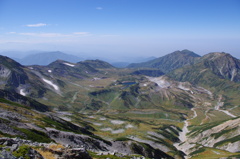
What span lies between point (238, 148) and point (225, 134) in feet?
121

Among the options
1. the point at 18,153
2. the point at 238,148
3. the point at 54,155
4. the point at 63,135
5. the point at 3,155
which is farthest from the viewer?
the point at 238,148

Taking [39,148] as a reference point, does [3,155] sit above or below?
above

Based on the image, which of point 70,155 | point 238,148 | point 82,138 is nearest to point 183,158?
point 238,148

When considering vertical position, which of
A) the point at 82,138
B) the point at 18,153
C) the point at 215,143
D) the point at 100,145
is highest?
the point at 18,153

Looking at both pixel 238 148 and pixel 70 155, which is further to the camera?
pixel 238 148

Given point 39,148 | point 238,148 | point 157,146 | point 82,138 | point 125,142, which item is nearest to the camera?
point 39,148

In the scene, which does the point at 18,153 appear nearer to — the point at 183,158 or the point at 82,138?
the point at 82,138

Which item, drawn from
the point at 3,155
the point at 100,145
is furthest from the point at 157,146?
the point at 3,155

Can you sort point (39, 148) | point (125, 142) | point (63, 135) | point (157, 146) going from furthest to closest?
point (157, 146) → point (125, 142) → point (63, 135) → point (39, 148)

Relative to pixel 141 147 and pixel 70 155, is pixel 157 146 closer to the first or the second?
pixel 141 147

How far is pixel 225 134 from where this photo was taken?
165250mm

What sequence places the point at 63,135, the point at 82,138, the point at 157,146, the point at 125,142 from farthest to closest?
1. the point at 157,146
2. the point at 125,142
3. the point at 82,138
4. the point at 63,135

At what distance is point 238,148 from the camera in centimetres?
13012

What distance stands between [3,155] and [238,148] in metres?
151
